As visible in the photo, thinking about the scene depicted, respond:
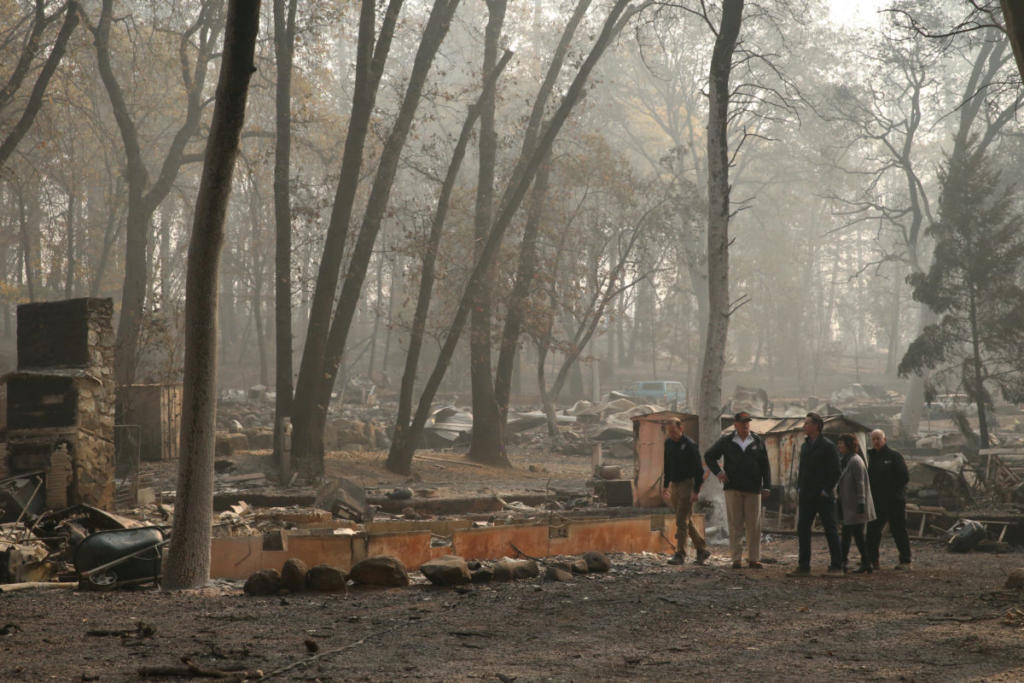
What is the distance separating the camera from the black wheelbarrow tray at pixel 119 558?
891cm

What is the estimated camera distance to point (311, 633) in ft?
A: 23.5

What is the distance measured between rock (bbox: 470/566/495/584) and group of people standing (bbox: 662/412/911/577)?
9.14 ft

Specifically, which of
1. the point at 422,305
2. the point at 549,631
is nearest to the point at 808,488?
the point at 549,631

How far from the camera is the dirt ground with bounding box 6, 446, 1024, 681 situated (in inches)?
243

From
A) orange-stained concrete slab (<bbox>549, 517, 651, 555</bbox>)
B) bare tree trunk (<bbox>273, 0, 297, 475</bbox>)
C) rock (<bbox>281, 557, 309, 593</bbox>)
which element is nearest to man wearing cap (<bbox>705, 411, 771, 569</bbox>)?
orange-stained concrete slab (<bbox>549, 517, 651, 555</bbox>)

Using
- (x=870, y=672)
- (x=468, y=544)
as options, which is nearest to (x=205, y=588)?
(x=468, y=544)

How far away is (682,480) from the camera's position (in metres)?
11.5

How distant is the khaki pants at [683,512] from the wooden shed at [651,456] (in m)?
4.98

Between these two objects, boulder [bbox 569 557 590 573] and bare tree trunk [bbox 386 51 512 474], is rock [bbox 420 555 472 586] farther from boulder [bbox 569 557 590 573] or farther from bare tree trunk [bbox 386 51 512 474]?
bare tree trunk [bbox 386 51 512 474]

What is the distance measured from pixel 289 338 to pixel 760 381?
43376mm

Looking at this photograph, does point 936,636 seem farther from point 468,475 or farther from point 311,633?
point 468,475

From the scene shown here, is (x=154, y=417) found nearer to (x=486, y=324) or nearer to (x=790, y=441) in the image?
(x=486, y=324)

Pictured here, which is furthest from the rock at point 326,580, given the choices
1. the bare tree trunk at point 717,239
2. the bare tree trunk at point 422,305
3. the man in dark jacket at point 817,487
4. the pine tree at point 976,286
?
the pine tree at point 976,286

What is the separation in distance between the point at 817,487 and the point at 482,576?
392 cm
